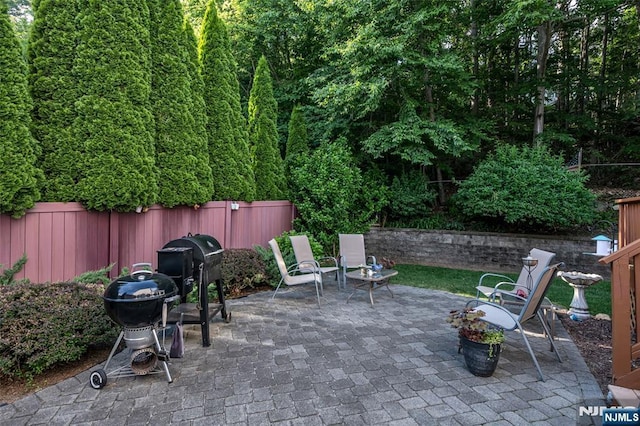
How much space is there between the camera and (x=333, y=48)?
8.11 meters

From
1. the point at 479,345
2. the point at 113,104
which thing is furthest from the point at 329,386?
the point at 113,104

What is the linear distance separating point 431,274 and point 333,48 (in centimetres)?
594

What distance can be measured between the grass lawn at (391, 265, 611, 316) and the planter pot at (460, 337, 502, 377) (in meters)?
2.96

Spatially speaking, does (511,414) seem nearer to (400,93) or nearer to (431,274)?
(431,274)

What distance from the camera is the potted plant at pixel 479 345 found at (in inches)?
106

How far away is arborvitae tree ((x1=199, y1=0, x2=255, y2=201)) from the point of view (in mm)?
6148

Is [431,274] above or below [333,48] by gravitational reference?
below

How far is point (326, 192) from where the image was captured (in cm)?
728

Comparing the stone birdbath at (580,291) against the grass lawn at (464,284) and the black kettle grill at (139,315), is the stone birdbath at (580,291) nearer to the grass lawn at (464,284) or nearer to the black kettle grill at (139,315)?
the grass lawn at (464,284)

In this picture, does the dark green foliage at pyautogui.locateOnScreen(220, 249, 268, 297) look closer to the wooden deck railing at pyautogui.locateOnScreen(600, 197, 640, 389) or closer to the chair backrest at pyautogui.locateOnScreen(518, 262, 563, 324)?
the chair backrest at pyautogui.locateOnScreen(518, 262, 563, 324)

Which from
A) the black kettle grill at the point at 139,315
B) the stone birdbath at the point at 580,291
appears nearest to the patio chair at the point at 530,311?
the stone birdbath at the point at 580,291

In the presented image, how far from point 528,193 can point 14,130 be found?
8.68 meters

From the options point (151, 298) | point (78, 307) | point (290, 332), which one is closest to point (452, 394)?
point (290, 332)

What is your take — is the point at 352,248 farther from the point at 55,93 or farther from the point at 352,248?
the point at 55,93
